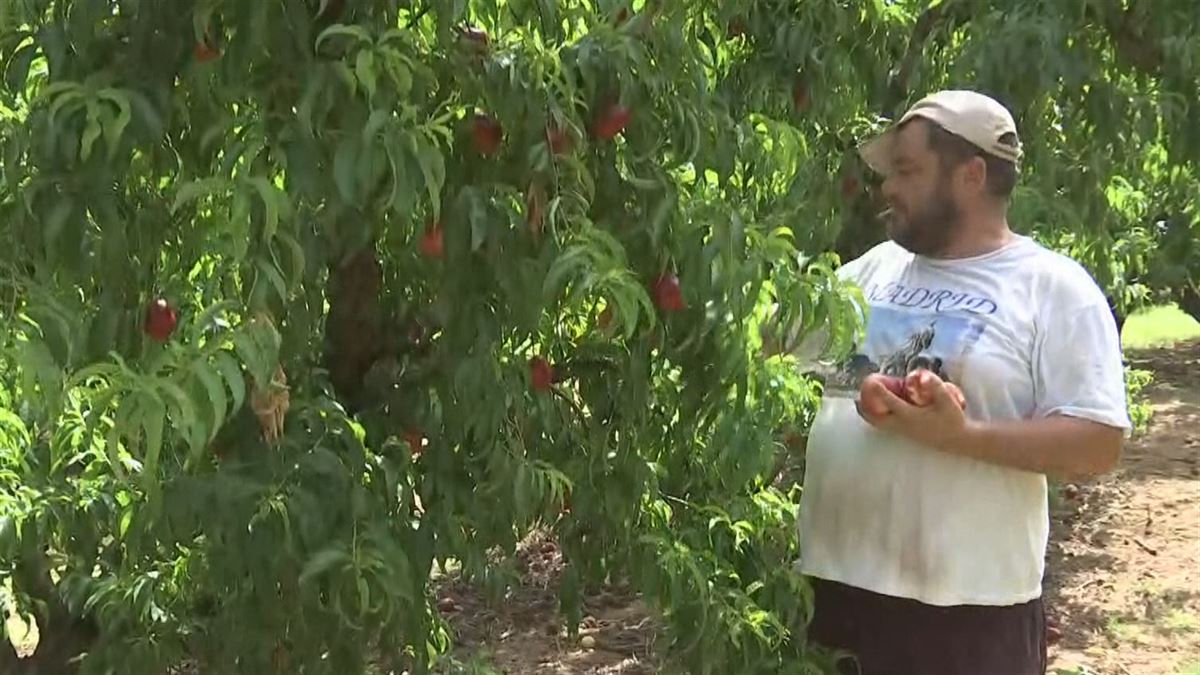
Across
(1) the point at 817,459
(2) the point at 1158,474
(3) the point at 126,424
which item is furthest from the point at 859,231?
(2) the point at 1158,474

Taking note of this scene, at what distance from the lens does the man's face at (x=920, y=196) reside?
214 cm

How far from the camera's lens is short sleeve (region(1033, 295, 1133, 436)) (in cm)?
201

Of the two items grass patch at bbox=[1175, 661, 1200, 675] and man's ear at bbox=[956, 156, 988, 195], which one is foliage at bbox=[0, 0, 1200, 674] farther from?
grass patch at bbox=[1175, 661, 1200, 675]

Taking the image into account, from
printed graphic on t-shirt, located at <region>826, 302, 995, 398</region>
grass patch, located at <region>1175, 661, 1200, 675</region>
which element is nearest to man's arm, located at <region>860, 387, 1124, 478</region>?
printed graphic on t-shirt, located at <region>826, 302, 995, 398</region>

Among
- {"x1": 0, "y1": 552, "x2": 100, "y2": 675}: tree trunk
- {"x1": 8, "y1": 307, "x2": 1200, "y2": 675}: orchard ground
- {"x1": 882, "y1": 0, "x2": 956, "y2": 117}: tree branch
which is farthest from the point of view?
{"x1": 8, "y1": 307, "x2": 1200, "y2": 675}: orchard ground

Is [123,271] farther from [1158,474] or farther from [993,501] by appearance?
[1158,474]

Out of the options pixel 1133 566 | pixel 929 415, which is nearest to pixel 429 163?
pixel 929 415

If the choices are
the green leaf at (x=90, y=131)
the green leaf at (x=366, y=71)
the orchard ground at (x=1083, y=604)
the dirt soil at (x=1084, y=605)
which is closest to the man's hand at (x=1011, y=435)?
the green leaf at (x=366, y=71)

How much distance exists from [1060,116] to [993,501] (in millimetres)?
1755

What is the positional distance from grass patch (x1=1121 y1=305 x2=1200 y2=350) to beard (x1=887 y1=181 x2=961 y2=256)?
11.1 metres

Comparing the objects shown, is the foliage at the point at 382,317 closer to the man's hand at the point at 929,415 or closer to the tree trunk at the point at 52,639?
the man's hand at the point at 929,415

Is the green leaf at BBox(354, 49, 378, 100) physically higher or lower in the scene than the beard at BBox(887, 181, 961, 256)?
higher

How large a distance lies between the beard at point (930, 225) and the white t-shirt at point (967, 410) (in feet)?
0.12

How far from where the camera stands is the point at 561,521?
2258mm
